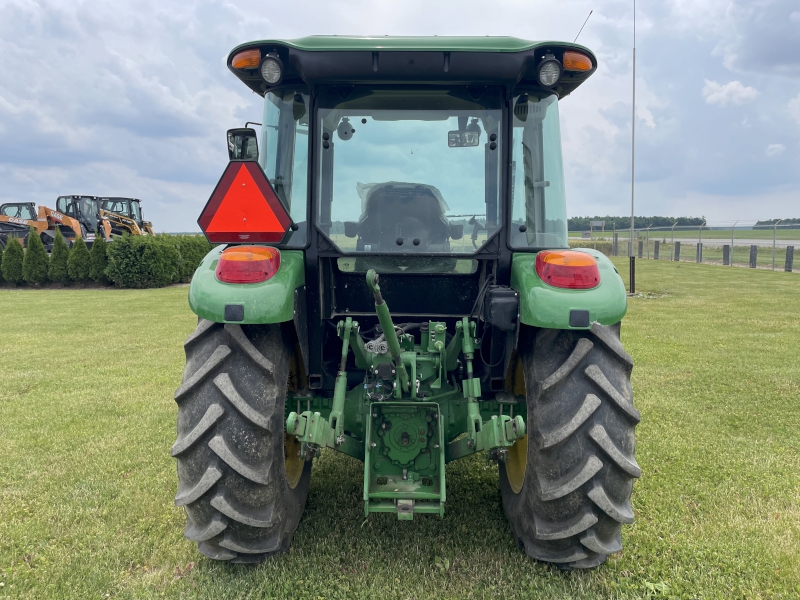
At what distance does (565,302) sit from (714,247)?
31.4m

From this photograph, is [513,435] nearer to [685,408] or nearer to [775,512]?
[775,512]

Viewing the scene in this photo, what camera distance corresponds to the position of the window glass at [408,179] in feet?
9.38

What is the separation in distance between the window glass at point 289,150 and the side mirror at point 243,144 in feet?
1.38

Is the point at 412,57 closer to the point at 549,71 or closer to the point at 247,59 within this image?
the point at 549,71

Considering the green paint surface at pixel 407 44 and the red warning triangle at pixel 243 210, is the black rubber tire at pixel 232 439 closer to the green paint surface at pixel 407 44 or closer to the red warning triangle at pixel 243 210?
the red warning triangle at pixel 243 210

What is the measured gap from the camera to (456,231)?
2900 mm

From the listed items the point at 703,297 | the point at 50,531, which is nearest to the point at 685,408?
the point at 50,531

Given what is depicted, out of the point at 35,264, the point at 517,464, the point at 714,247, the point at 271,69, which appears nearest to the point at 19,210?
the point at 35,264

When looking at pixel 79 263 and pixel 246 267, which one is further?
pixel 79 263

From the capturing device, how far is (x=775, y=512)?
133 inches

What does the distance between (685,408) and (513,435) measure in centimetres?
354

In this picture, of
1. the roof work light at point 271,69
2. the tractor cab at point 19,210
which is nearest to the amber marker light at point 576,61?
the roof work light at point 271,69

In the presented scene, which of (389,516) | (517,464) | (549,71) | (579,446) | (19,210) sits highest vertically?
(19,210)

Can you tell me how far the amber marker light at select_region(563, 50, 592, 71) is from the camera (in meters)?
2.66
